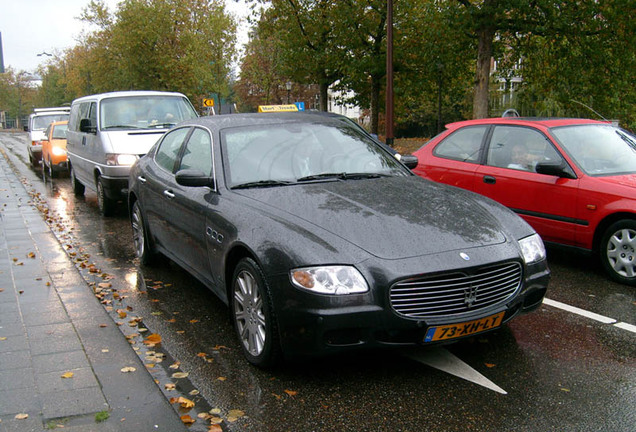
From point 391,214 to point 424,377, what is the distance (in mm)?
1057

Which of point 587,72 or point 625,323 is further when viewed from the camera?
point 587,72

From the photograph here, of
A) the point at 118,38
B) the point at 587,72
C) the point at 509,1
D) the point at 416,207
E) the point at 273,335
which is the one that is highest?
the point at 118,38

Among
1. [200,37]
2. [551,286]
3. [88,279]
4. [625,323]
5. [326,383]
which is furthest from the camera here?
[200,37]

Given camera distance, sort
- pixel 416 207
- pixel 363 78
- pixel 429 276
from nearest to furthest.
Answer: pixel 429 276, pixel 416 207, pixel 363 78

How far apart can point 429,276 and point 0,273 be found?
16.5ft

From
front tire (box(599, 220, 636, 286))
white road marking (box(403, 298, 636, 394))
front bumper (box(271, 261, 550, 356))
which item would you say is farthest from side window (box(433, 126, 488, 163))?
front bumper (box(271, 261, 550, 356))

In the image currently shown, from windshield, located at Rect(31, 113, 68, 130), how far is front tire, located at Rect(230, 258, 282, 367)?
19937 millimetres

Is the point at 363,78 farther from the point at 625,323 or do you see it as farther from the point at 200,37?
the point at 625,323

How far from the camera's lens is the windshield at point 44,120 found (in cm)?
2181

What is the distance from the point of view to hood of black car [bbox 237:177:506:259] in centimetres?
373

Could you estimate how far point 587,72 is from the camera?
794 inches

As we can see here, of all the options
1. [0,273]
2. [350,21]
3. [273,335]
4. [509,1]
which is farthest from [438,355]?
[350,21]

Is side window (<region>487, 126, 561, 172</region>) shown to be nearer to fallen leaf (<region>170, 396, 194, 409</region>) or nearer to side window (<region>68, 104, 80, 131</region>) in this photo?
fallen leaf (<region>170, 396, 194, 409</region>)

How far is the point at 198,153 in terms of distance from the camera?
5.34 m
